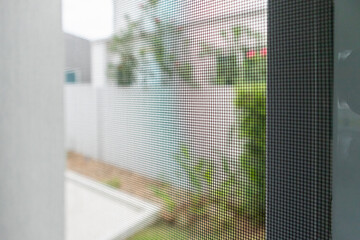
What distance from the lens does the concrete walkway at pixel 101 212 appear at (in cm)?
102

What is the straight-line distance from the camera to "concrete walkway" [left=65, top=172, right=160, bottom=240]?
3.34ft

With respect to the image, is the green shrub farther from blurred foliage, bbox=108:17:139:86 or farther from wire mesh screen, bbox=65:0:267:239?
blurred foliage, bbox=108:17:139:86

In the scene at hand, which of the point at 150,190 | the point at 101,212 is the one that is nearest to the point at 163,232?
the point at 150,190

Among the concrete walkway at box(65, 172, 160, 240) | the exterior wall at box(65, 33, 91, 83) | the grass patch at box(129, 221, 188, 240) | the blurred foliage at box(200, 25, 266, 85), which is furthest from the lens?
the exterior wall at box(65, 33, 91, 83)

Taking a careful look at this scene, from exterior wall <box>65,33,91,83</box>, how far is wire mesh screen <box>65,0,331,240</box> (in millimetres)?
237

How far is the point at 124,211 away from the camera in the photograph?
116 centimetres

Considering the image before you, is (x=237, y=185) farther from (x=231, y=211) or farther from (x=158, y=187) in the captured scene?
(x=158, y=187)

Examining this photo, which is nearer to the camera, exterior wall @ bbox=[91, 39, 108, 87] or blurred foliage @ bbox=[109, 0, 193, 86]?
blurred foliage @ bbox=[109, 0, 193, 86]

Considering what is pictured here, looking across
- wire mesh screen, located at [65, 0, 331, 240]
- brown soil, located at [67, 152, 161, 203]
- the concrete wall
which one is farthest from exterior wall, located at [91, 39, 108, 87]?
brown soil, located at [67, 152, 161, 203]

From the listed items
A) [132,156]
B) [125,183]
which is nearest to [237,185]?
[132,156]

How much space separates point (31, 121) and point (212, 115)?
674mm

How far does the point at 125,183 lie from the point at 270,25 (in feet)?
2.51

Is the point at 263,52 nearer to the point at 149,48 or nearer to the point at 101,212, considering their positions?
the point at 149,48

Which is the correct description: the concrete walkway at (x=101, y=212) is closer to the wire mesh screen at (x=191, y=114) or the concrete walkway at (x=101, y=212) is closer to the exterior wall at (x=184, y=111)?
the wire mesh screen at (x=191, y=114)
